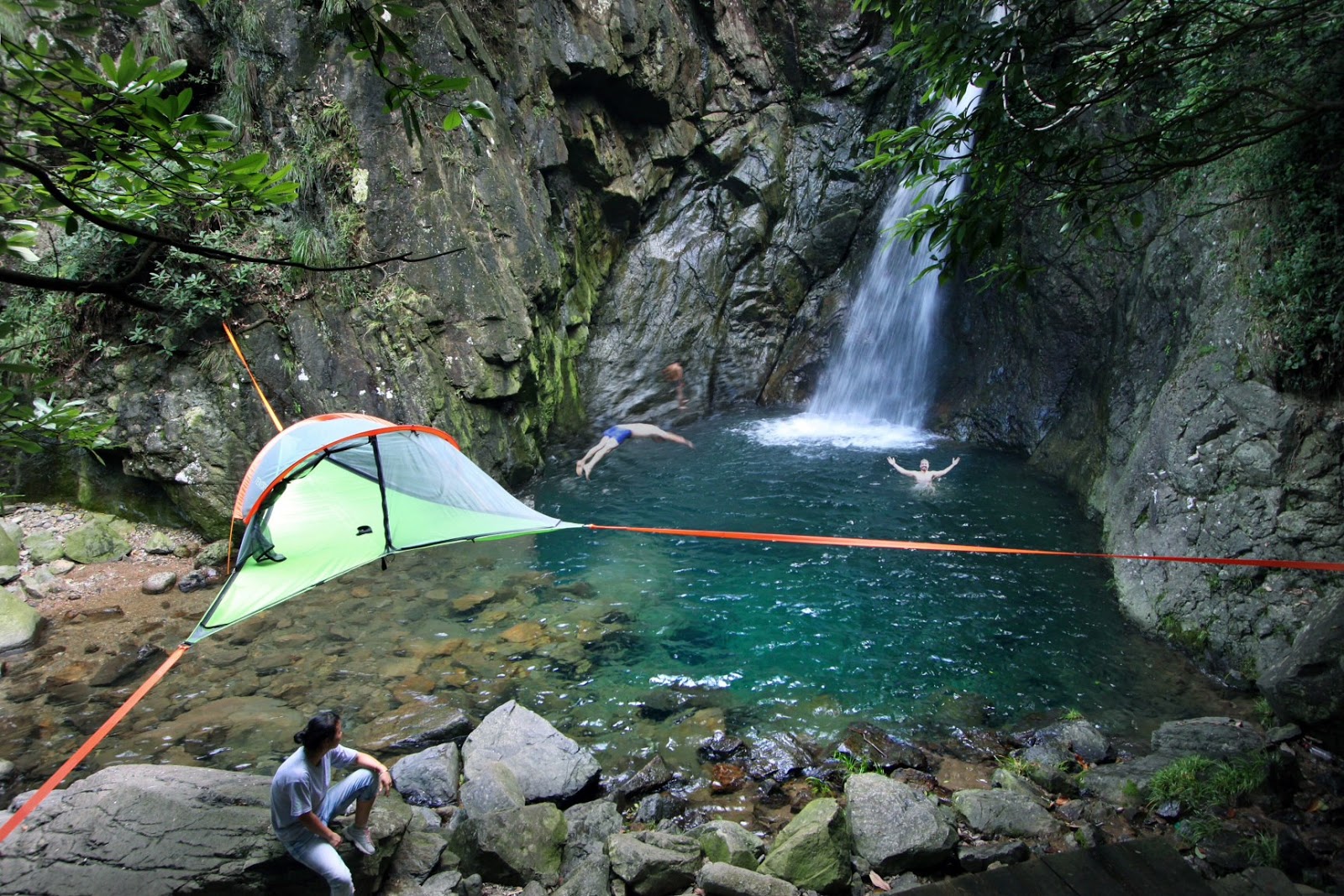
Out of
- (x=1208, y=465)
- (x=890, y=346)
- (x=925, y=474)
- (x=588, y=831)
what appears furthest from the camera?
(x=890, y=346)

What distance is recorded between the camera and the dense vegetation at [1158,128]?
3.20m

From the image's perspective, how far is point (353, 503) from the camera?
536 centimetres

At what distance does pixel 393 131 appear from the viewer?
8.58 m

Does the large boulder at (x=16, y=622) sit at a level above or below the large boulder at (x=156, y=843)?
below

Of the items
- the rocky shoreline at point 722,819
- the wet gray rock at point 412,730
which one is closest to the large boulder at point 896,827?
the rocky shoreline at point 722,819

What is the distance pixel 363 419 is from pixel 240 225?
14.7 ft

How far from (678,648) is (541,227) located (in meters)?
6.91

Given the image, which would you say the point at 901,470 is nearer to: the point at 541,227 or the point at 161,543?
the point at 541,227

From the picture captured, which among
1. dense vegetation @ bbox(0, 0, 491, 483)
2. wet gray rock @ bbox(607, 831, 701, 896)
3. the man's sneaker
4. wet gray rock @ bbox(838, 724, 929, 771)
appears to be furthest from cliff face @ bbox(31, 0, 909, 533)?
wet gray rock @ bbox(607, 831, 701, 896)

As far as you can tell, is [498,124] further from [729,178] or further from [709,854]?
[709,854]

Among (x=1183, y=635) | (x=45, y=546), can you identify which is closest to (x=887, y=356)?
(x=1183, y=635)

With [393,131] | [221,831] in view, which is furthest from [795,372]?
[221,831]

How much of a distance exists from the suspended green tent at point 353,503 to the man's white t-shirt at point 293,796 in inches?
64.2

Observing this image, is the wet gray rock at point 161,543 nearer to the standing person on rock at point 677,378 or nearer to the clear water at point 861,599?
the clear water at point 861,599
